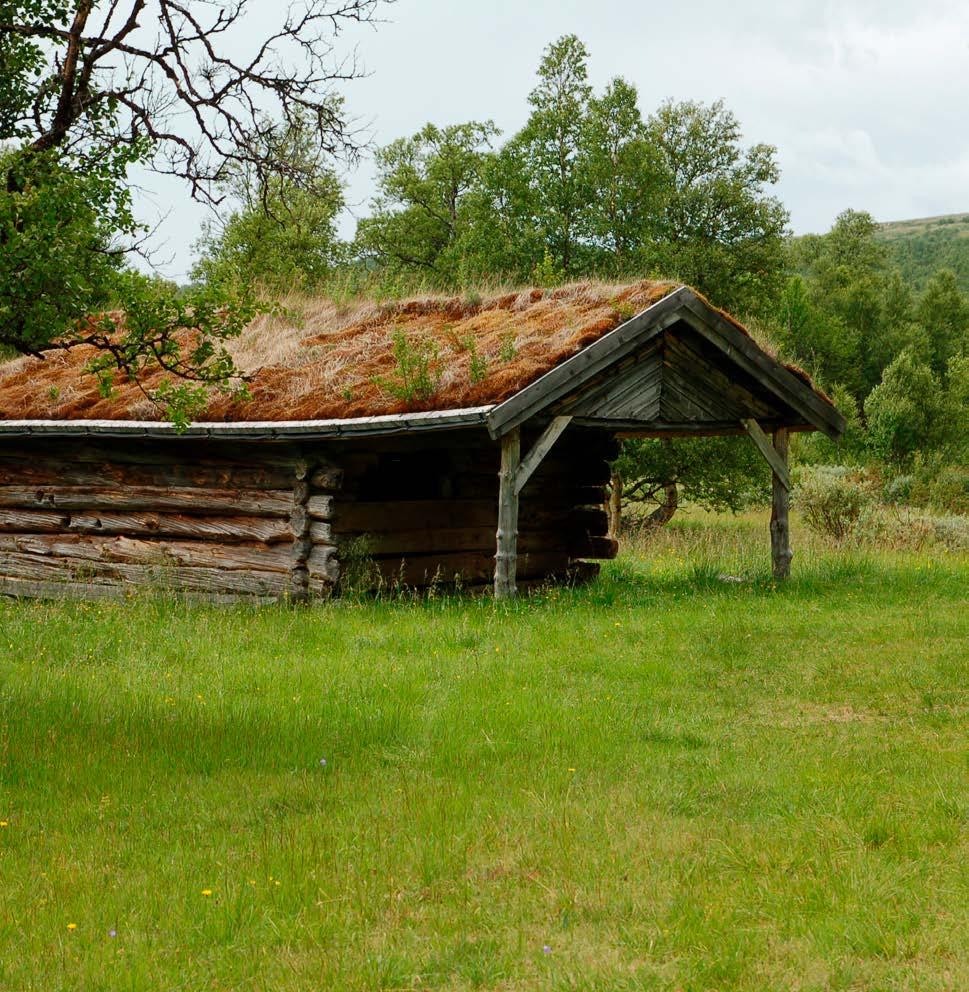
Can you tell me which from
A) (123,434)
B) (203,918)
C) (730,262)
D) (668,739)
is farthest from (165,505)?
(730,262)

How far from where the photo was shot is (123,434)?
12.3 metres

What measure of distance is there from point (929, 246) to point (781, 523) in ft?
400

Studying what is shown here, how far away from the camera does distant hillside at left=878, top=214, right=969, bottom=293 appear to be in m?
98.6

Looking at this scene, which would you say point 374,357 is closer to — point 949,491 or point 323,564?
point 323,564

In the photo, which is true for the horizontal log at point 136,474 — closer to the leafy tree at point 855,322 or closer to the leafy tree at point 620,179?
the leafy tree at point 620,179

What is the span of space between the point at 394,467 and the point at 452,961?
971cm

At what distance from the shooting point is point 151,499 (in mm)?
13164

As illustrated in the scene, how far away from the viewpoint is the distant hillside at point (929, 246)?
98.6 m

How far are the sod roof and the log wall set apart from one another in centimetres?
54

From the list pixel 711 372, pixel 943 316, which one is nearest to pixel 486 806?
pixel 711 372

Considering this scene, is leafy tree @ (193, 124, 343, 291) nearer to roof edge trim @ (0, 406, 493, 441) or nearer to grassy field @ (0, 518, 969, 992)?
roof edge trim @ (0, 406, 493, 441)

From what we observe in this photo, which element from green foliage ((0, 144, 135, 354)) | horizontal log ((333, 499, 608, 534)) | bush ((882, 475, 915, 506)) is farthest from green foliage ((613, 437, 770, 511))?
green foliage ((0, 144, 135, 354))

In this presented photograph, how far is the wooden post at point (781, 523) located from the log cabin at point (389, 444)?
3 centimetres

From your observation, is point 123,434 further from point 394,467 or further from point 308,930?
point 308,930
